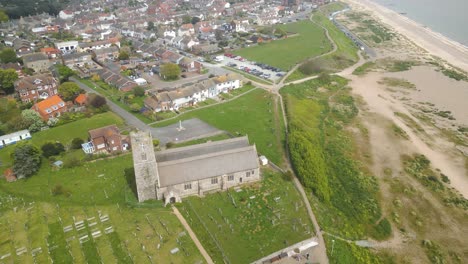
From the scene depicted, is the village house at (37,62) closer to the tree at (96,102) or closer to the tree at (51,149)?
the tree at (96,102)

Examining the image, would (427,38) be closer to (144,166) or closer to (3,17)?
(144,166)

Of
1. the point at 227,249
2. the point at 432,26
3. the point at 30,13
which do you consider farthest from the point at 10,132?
the point at 432,26

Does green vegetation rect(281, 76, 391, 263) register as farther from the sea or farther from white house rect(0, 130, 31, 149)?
the sea

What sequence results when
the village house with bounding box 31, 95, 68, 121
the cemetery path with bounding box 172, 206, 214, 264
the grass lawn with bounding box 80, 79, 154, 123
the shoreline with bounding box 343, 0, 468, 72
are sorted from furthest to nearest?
1. the shoreline with bounding box 343, 0, 468, 72
2. the grass lawn with bounding box 80, 79, 154, 123
3. the village house with bounding box 31, 95, 68, 121
4. the cemetery path with bounding box 172, 206, 214, 264

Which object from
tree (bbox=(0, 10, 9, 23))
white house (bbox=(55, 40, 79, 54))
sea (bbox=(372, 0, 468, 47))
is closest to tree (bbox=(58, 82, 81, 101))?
white house (bbox=(55, 40, 79, 54))

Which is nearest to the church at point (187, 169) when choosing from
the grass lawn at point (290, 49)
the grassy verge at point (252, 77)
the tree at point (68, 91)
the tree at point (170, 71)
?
the tree at point (68, 91)

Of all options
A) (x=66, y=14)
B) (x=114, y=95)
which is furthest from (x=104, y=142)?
(x=66, y=14)
